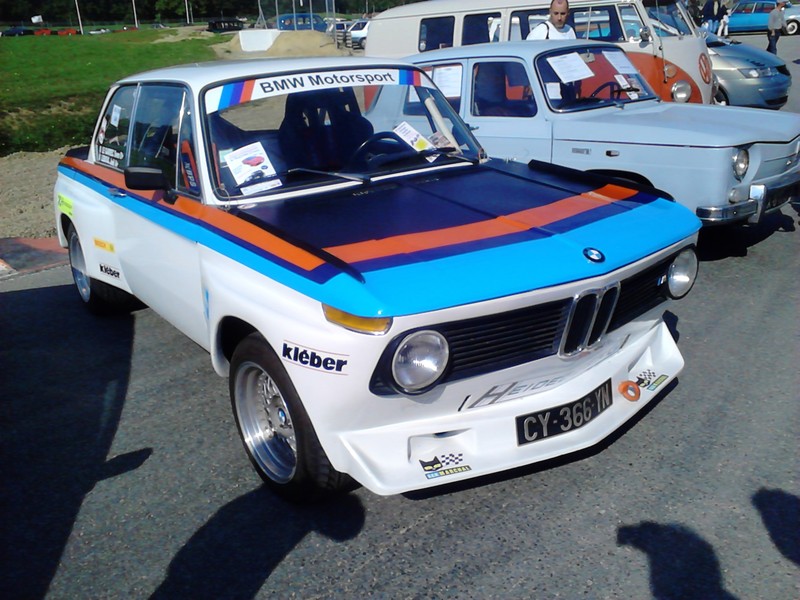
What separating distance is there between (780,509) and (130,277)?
3.66m

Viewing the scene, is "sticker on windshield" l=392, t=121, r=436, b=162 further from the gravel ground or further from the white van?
the gravel ground

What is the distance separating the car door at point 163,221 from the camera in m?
3.89

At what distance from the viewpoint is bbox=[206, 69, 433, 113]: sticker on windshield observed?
159 inches

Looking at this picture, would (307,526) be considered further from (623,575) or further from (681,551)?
(681,551)

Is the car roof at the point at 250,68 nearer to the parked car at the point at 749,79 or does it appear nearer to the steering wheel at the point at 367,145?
the steering wheel at the point at 367,145

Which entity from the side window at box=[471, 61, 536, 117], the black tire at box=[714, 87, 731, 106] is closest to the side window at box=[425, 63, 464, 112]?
the side window at box=[471, 61, 536, 117]

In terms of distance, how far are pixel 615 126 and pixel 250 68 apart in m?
3.01

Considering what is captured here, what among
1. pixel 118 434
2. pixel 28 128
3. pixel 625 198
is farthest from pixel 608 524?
pixel 28 128

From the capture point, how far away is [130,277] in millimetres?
4715

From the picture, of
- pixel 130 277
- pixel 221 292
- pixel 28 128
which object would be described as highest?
pixel 221 292

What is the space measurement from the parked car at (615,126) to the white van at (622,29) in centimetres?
159

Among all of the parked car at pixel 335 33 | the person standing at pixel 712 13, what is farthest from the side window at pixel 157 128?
the parked car at pixel 335 33

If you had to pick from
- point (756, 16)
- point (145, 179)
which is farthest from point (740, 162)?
point (756, 16)

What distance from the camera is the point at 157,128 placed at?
4.53m
